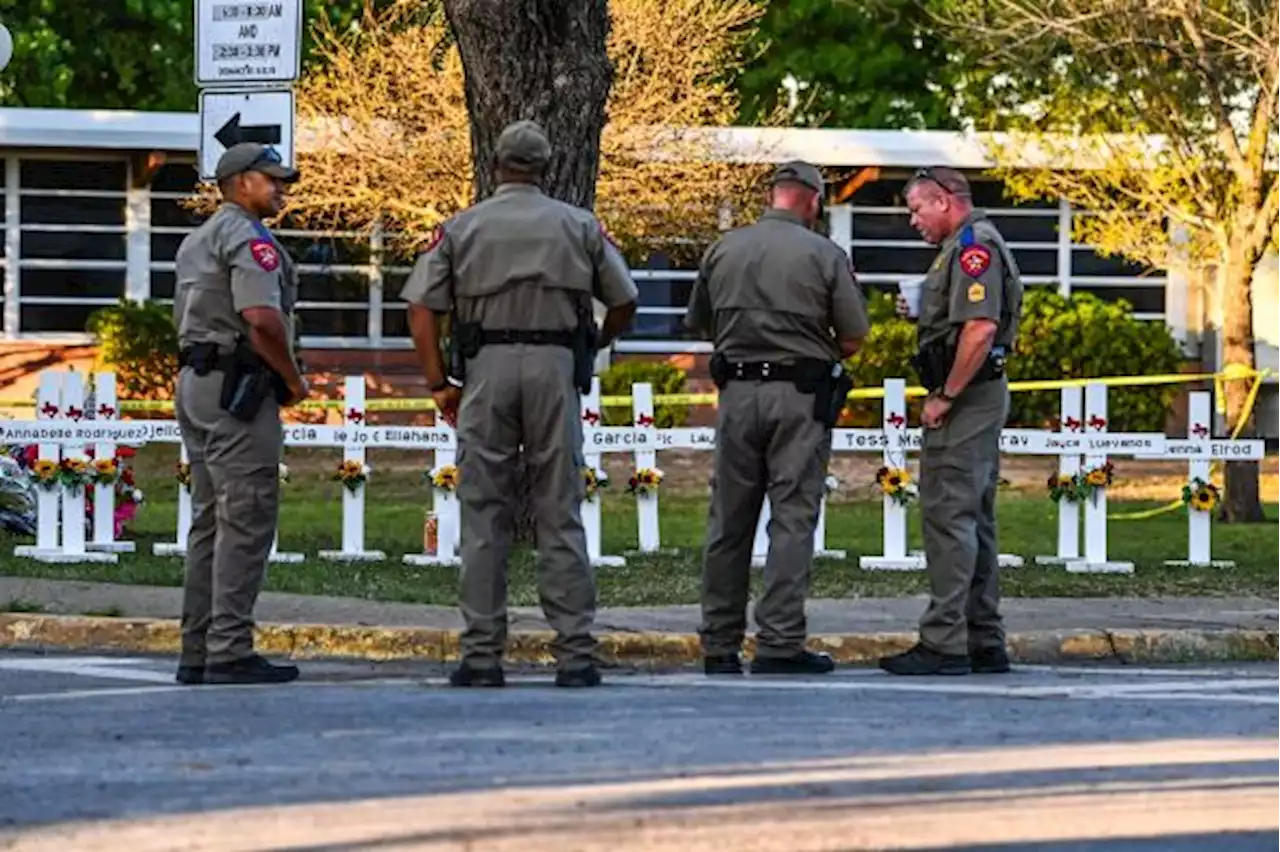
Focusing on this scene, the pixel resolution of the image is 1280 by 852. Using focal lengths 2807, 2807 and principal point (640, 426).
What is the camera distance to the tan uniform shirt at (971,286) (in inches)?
431

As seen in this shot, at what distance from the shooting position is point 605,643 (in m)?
12.2

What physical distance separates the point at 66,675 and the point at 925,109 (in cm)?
3059

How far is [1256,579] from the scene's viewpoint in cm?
1562

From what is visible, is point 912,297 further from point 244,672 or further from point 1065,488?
point 1065,488

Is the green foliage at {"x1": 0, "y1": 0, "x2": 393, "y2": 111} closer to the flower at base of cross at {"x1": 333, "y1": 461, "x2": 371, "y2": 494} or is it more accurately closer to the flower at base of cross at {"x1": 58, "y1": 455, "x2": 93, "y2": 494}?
the flower at base of cross at {"x1": 333, "y1": 461, "x2": 371, "y2": 494}

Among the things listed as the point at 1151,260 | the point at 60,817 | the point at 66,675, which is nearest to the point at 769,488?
the point at 66,675

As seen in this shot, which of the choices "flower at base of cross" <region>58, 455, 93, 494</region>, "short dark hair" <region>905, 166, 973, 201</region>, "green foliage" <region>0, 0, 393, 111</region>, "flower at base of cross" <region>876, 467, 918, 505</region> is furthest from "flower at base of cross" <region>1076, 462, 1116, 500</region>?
"green foliage" <region>0, 0, 393, 111</region>

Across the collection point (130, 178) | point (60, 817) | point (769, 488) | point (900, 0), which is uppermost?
point (900, 0)

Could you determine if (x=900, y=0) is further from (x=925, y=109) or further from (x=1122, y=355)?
(x=1122, y=355)

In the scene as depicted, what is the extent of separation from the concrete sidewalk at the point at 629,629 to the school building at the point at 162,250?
1808cm

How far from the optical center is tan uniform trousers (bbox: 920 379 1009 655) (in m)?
11.0

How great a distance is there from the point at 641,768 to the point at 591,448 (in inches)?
357

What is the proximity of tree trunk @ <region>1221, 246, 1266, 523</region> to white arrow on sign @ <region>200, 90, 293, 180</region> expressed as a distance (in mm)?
10699

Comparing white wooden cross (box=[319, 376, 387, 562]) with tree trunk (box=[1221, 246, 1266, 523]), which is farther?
tree trunk (box=[1221, 246, 1266, 523])
